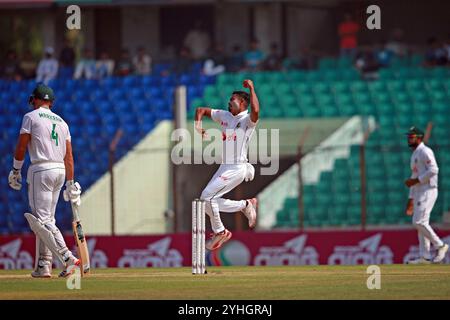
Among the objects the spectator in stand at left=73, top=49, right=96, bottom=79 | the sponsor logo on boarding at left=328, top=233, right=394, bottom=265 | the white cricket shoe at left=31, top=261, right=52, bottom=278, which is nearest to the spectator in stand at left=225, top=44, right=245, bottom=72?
the spectator in stand at left=73, top=49, right=96, bottom=79

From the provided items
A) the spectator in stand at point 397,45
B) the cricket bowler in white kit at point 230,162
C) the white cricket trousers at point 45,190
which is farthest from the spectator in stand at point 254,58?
the white cricket trousers at point 45,190

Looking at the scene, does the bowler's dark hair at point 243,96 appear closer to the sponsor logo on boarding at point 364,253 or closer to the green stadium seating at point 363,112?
the green stadium seating at point 363,112

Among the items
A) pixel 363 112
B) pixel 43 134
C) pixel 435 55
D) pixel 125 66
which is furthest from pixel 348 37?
pixel 43 134

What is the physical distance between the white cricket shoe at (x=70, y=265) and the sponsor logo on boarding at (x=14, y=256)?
37.3 feet

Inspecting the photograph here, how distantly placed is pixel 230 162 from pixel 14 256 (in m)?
11.4

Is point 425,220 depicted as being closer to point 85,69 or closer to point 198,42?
point 85,69

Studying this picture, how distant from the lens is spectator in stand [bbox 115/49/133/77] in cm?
3866

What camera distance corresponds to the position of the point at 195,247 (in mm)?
18344

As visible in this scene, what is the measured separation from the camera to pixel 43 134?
18141 millimetres

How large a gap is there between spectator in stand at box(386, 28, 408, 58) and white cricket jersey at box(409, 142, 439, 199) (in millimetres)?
13784

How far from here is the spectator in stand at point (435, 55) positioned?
36375 mm

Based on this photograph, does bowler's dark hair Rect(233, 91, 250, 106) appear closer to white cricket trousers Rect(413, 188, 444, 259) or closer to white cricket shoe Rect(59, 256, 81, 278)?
white cricket shoe Rect(59, 256, 81, 278)
